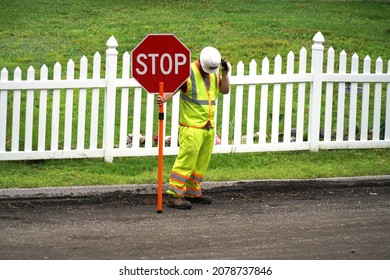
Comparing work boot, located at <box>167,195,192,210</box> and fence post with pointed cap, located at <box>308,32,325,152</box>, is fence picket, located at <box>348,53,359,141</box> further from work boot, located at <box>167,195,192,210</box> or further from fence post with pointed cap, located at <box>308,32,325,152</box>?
work boot, located at <box>167,195,192,210</box>

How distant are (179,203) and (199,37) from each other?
35.1 feet

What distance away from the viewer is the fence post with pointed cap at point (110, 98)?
14.0m

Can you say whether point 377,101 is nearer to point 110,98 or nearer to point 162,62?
point 110,98

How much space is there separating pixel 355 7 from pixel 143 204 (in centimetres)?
1666

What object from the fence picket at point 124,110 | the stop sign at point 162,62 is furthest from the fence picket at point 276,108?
the stop sign at point 162,62

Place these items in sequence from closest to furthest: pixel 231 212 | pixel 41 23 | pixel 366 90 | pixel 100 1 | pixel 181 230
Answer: pixel 181 230
pixel 231 212
pixel 366 90
pixel 41 23
pixel 100 1

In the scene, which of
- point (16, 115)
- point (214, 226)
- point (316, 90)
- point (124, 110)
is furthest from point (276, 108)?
point (214, 226)

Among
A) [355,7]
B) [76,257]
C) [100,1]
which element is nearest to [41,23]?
[100,1]

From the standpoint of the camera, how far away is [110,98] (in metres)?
14.0

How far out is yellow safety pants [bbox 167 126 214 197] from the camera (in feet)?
39.4

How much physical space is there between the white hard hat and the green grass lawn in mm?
1785

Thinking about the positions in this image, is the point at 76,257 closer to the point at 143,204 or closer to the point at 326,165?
the point at 143,204

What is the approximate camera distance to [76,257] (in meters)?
9.77

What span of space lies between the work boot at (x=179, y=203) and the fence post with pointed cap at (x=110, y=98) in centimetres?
214
